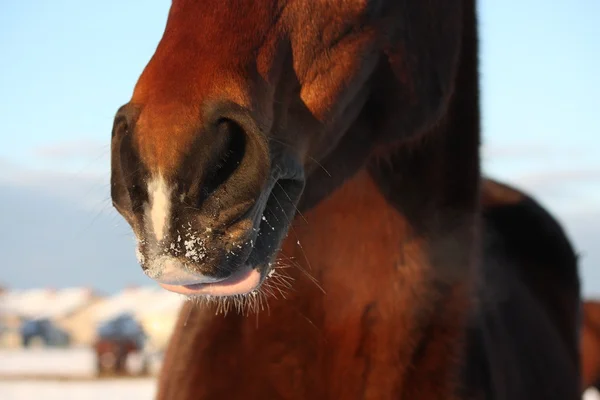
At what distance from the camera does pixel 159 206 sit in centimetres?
136

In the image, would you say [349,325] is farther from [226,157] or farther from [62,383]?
[62,383]

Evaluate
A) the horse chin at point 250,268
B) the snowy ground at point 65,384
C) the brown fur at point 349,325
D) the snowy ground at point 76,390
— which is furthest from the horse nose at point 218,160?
the snowy ground at point 76,390

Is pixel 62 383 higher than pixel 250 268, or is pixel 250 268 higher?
pixel 250 268

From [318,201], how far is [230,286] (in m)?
0.47

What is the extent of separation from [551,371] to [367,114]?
1711 mm

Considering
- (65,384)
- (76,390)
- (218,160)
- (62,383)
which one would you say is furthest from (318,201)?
(62,383)

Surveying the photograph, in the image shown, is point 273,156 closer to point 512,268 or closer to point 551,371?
point 551,371

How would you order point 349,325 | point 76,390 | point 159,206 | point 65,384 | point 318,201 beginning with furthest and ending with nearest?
point 65,384 → point 76,390 → point 349,325 → point 318,201 → point 159,206

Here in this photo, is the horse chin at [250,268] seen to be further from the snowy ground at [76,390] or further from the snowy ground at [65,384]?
the snowy ground at [76,390]

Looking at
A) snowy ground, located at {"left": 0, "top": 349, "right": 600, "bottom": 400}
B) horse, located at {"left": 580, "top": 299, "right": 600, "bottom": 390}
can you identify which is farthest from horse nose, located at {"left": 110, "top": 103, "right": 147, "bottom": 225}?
snowy ground, located at {"left": 0, "top": 349, "right": 600, "bottom": 400}

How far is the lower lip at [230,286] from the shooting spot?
1.51 m

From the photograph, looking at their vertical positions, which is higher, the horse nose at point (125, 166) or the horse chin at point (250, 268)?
the horse nose at point (125, 166)

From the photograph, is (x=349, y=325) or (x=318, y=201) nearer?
(x=318, y=201)

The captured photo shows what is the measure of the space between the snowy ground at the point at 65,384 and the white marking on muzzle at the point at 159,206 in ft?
19.8
